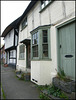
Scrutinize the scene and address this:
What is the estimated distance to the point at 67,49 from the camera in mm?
4691

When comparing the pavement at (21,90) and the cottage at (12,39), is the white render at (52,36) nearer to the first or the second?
the pavement at (21,90)

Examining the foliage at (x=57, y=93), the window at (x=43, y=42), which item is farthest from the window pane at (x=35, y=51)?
the foliage at (x=57, y=93)

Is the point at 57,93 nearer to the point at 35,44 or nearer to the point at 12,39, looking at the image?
the point at 35,44

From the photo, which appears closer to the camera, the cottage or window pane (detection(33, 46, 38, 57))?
window pane (detection(33, 46, 38, 57))

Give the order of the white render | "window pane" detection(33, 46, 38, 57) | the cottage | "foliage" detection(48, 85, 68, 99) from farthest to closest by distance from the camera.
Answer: the cottage
"window pane" detection(33, 46, 38, 57)
the white render
"foliage" detection(48, 85, 68, 99)

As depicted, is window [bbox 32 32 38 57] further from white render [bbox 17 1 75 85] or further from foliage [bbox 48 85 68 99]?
foliage [bbox 48 85 68 99]

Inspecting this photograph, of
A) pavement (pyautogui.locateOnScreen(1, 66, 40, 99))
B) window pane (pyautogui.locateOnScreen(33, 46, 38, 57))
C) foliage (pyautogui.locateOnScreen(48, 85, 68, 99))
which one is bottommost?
pavement (pyautogui.locateOnScreen(1, 66, 40, 99))

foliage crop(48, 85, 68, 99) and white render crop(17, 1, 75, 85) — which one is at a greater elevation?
white render crop(17, 1, 75, 85)

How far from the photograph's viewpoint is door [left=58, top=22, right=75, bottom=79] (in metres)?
4.40

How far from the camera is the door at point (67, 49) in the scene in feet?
14.4

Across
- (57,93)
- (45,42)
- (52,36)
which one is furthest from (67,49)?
(57,93)

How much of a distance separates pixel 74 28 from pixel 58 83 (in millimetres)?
2378

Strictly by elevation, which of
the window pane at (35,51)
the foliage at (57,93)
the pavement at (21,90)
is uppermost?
the window pane at (35,51)

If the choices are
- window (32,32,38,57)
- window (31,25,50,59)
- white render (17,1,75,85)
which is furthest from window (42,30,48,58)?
window (32,32,38,57)
